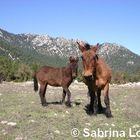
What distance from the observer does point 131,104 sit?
56.1 feet

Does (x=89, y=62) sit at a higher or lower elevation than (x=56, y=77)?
higher

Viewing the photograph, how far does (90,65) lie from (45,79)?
4.53 metres

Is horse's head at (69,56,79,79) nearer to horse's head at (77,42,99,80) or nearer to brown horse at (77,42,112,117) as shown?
brown horse at (77,42,112,117)

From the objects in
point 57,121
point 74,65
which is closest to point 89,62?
point 57,121

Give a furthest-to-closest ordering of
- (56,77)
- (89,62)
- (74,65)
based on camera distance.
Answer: (56,77) → (74,65) → (89,62)

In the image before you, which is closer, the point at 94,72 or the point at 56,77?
the point at 94,72

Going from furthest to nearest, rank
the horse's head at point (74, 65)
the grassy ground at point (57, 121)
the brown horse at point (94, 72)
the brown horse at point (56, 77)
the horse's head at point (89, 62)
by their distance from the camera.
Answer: the brown horse at point (56, 77) → the horse's head at point (74, 65) → the brown horse at point (94, 72) → the horse's head at point (89, 62) → the grassy ground at point (57, 121)

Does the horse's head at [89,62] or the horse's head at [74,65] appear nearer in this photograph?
the horse's head at [89,62]

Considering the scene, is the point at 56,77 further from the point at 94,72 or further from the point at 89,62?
the point at 89,62

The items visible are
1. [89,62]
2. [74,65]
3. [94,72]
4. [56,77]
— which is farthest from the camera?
[56,77]

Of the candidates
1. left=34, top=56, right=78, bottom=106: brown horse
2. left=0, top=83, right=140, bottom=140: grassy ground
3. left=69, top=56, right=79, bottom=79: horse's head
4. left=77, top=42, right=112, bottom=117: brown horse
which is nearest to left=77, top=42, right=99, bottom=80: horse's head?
left=77, top=42, right=112, bottom=117: brown horse

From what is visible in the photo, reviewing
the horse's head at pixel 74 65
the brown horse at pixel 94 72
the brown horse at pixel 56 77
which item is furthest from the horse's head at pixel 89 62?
the brown horse at pixel 56 77

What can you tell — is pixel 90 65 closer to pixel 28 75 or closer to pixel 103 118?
pixel 103 118

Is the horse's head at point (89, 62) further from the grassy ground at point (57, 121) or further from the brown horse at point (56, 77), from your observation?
the brown horse at point (56, 77)
